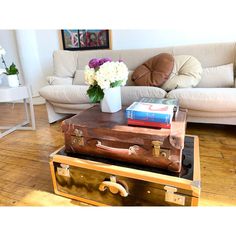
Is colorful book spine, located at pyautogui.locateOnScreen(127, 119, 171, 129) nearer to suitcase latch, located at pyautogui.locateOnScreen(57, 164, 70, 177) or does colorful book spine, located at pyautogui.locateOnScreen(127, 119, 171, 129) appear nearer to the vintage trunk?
the vintage trunk

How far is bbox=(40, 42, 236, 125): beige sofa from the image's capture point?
147 centimetres

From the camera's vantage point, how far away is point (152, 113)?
0.89m

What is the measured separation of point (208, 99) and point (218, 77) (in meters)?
0.47

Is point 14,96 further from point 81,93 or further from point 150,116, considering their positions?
point 150,116

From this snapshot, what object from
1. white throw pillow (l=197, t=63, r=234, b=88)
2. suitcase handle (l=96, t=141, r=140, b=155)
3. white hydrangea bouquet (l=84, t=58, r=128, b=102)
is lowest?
suitcase handle (l=96, t=141, r=140, b=155)

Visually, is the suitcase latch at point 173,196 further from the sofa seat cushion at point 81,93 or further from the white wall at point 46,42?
the white wall at point 46,42

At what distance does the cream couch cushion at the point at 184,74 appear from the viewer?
1.76m

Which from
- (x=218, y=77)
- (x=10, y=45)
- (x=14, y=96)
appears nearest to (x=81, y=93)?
(x=14, y=96)

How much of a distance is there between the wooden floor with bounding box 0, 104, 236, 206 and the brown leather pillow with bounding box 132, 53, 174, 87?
553 millimetres

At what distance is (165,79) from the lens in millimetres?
1812

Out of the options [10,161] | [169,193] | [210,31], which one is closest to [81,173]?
[169,193]

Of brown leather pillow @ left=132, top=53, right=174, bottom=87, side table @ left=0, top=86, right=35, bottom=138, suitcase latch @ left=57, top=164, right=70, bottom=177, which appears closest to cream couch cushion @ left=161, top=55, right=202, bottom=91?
brown leather pillow @ left=132, top=53, right=174, bottom=87

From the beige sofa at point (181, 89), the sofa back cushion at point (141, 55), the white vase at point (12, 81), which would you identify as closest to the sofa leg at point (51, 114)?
the beige sofa at point (181, 89)

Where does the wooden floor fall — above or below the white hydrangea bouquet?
below
